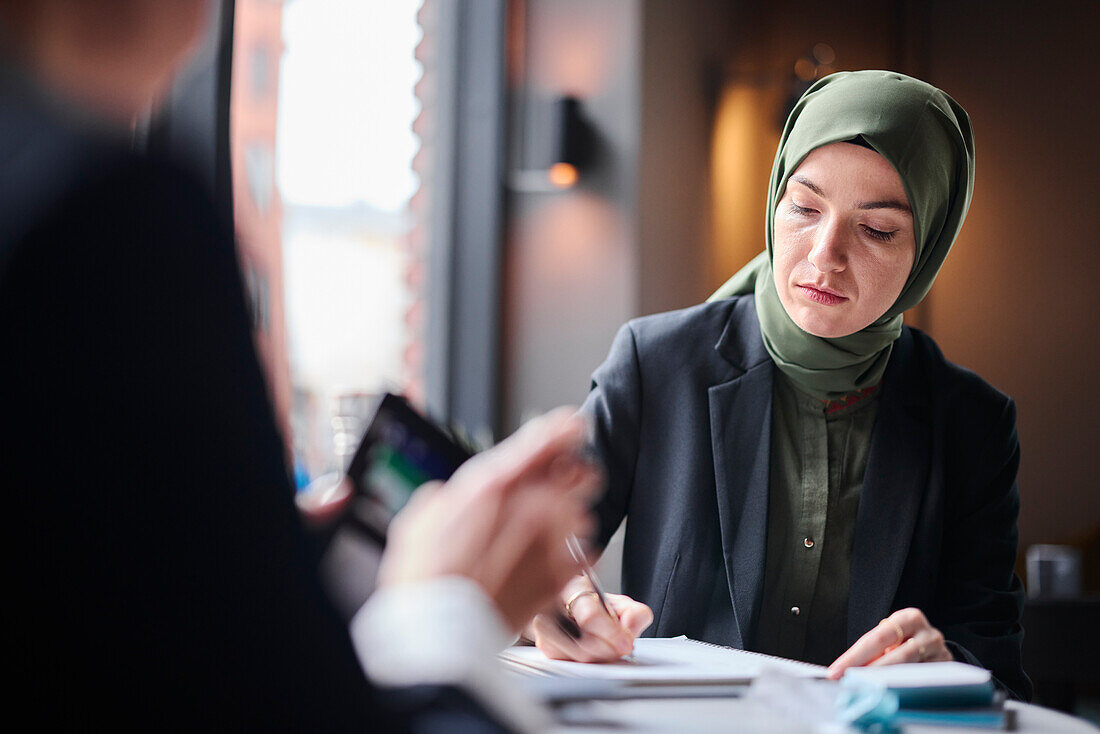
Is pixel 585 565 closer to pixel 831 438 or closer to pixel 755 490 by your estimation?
pixel 755 490

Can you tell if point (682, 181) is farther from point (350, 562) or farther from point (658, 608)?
point (350, 562)

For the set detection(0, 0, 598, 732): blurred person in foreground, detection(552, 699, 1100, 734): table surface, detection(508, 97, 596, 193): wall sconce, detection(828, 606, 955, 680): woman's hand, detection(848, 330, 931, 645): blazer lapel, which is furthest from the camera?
detection(508, 97, 596, 193): wall sconce

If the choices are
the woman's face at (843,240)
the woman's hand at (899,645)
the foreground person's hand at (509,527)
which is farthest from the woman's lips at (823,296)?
the foreground person's hand at (509,527)

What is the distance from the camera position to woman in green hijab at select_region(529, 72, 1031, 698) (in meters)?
1.48

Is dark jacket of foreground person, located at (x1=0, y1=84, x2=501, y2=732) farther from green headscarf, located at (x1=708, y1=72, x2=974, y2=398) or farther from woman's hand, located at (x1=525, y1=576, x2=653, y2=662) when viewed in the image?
green headscarf, located at (x1=708, y1=72, x2=974, y2=398)

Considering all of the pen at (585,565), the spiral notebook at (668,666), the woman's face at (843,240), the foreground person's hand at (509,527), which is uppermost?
the woman's face at (843,240)

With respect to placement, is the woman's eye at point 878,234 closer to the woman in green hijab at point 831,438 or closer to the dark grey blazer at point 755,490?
the woman in green hijab at point 831,438

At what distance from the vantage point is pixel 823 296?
151 centimetres

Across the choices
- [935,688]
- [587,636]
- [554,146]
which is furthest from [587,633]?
[554,146]

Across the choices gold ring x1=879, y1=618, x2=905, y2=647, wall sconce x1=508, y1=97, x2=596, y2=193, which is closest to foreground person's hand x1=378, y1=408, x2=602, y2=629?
gold ring x1=879, y1=618, x2=905, y2=647

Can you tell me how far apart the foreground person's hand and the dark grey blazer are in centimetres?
79

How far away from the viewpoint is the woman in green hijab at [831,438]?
4.85 feet

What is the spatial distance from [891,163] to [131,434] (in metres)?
1.25

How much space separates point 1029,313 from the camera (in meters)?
4.69
